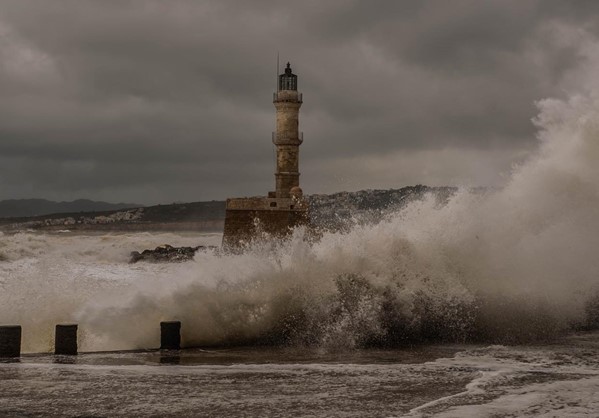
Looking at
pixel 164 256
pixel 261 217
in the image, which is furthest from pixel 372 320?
pixel 164 256

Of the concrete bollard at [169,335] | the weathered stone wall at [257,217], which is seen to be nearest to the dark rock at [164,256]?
the weathered stone wall at [257,217]

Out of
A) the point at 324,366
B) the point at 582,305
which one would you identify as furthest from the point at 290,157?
the point at 324,366

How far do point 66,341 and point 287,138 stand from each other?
2645 cm

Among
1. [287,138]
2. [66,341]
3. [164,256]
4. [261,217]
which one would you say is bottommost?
[66,341]

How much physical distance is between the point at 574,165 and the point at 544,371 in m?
7.35

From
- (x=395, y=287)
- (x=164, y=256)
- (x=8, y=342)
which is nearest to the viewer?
Result: (x=8, y=342)

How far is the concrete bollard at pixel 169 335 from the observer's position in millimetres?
9039

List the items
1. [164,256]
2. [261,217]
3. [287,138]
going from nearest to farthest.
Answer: [261,217], [287,138], [164,256]

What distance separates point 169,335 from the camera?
29.7 ft

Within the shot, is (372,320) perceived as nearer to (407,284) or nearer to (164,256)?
(407,284)

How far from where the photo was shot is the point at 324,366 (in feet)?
25.5

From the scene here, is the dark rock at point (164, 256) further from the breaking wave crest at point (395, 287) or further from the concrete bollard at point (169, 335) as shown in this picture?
the concrete bollard at point (169, 335)

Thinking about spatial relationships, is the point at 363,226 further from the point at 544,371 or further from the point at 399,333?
the point at 544,371

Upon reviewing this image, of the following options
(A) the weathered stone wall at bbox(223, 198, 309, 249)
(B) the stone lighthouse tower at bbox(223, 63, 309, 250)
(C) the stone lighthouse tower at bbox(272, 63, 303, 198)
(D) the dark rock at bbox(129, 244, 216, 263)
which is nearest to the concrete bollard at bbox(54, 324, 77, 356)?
(B) the stone lighthouse tower at bbox(223, 63, 309, 250)
